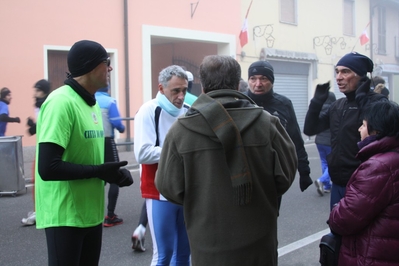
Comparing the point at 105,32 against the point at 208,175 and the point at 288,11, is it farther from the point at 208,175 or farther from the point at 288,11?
the point at 208,175

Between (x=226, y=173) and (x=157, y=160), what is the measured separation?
1252 millimetres

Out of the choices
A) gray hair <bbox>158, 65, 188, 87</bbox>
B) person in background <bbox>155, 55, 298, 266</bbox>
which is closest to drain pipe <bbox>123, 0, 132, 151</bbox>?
gray hair <bbox>158, 65, 188, 87</bbox>

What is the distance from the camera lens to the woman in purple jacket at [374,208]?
2.51 metres

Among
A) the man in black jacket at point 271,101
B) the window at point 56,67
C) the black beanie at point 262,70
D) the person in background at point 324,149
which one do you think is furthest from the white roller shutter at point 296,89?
the black beanie at point 262,70

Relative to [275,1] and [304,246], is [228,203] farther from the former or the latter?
[275,1]

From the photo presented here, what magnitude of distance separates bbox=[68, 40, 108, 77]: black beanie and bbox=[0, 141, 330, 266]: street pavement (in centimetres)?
258

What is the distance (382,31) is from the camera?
1035 inches

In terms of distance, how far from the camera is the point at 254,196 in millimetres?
2205

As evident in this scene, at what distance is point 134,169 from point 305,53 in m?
11.8

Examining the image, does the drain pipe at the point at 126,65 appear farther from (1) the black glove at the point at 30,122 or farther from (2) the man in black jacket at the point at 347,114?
(2) the man in black jacket at the point at 347,114

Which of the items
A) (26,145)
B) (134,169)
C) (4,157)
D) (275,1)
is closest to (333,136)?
(4,157)

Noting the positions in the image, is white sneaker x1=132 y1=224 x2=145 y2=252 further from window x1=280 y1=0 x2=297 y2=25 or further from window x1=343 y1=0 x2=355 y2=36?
window x1=343 y1=0 x2=355 y2=36

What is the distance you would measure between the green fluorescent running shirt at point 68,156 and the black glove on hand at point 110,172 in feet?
0.37

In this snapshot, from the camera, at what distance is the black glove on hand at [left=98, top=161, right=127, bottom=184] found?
2518mm
